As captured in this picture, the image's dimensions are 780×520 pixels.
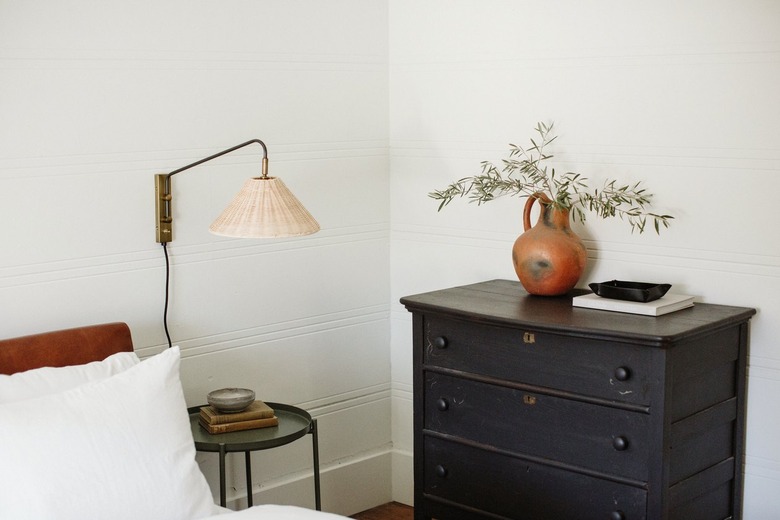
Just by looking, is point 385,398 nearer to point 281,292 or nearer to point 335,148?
point 281,292

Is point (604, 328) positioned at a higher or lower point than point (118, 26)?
lower

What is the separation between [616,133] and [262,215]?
1154 mm

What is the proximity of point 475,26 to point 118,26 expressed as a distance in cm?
122

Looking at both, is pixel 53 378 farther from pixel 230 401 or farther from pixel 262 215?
pixel 262 215

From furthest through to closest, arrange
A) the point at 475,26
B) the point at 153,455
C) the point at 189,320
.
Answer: the point at 475,26 → the point at 189,320 → the point at 153,455

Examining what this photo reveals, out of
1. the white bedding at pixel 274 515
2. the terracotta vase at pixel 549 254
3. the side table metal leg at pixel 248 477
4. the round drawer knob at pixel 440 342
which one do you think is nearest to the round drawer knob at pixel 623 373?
the terracotta vase at pixel 549 254

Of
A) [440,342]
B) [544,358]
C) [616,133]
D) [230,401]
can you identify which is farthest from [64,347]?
[616,133]

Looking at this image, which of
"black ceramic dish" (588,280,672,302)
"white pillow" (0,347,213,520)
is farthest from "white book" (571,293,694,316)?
"white pillow" (0,347,213,520)

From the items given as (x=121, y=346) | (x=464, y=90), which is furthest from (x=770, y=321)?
(x=121, y=346)

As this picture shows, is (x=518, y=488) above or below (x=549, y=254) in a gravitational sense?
below

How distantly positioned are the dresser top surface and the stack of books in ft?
1.79

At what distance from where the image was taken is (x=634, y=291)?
9.04ft

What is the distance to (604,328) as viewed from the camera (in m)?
2.55

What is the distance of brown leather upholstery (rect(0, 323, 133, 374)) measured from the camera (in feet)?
8.33
